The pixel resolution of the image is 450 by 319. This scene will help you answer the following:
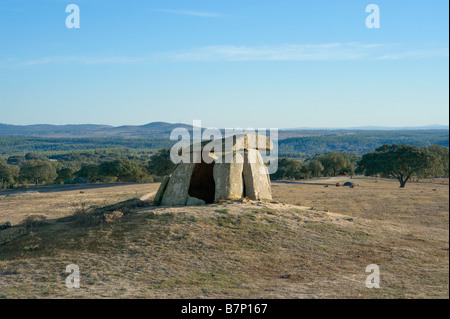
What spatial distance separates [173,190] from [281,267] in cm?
694

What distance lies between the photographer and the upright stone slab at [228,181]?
14734 millimetres

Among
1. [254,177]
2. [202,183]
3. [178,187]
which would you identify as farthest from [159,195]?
[254,177]

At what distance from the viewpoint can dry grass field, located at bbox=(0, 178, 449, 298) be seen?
7.91m

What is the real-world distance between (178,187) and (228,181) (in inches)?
79.2

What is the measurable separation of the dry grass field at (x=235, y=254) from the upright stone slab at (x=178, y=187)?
1.31 metres

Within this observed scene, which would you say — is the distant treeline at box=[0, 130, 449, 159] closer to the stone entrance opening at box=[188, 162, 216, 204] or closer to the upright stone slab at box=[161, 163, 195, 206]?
the stone entrance opening at box=[188, 162, 216, 204]

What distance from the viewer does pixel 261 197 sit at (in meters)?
15.3

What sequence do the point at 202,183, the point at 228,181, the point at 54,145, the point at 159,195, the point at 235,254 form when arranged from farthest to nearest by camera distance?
the point at 54,145 < the point at 202,183 < the point at 159,195 < the point at 228,181 < the point at 235,254

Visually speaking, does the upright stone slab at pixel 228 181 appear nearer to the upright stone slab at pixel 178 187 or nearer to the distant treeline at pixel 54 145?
the upright stone slab at pixel 178 187

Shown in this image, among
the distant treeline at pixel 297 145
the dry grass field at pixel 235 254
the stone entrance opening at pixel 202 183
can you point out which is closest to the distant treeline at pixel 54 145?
the distant treeline at pixel 297 145

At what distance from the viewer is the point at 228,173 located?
48.6 ft

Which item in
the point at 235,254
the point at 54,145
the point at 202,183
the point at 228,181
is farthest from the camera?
the point at 54,145

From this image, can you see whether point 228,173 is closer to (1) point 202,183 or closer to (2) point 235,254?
(1) point 202,183

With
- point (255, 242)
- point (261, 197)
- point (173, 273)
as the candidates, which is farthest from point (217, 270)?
point (261, 197)
